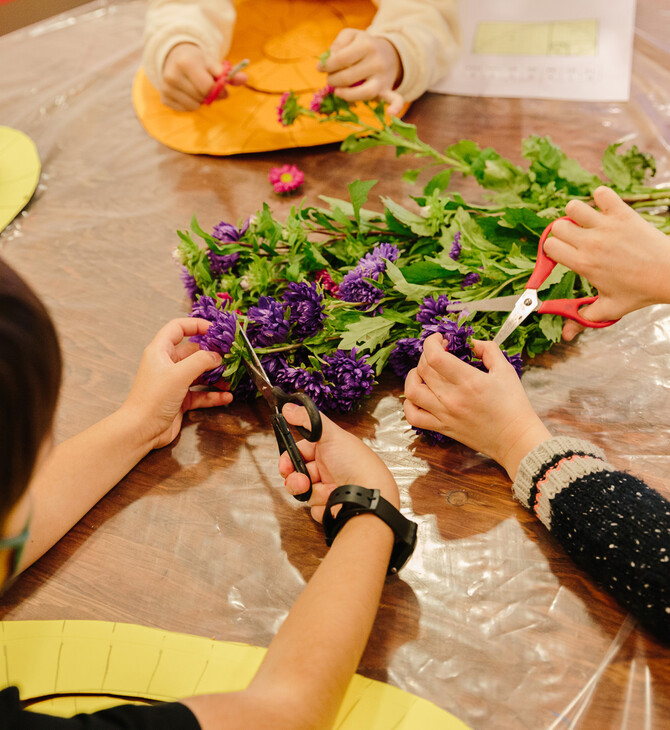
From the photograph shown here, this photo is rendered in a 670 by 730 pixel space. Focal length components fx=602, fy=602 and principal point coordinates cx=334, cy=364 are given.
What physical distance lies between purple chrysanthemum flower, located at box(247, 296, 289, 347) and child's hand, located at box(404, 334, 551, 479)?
171 millimetres

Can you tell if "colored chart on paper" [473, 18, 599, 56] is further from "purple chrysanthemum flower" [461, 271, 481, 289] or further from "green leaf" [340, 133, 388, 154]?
"purple chrysanthemum flower" [461, 271, 481, 289]

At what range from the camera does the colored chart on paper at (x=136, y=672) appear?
539 millimetres

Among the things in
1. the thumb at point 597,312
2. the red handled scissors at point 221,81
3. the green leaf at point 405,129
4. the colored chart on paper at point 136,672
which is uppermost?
the red handled scissors at point 221,81

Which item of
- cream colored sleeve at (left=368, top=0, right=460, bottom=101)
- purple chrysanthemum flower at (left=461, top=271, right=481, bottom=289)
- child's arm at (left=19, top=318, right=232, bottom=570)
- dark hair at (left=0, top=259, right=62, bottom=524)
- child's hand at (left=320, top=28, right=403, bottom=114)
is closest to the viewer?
dark hair at (left=0, top=259, right=62, bottom=524)

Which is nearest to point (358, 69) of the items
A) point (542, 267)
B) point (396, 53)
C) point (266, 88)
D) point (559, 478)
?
point (396, 53)

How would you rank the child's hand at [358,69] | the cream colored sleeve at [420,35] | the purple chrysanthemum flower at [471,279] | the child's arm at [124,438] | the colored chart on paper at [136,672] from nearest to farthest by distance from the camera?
the colored chart on paper at [136,672], the child's arm at [124,438], the purple chrysanthemum flower at [471,279], the child's hand at [358,69], the cream colored sleeve at [420,35]

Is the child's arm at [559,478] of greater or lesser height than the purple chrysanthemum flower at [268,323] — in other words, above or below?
below

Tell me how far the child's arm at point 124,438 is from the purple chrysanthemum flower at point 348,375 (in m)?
0.14

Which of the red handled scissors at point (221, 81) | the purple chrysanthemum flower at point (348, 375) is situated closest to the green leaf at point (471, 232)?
the purple chrysanthemum flower at point (348, 375)

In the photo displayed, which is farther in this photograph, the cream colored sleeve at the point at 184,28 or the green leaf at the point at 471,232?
the cream colored sleeve at the point at 184,28

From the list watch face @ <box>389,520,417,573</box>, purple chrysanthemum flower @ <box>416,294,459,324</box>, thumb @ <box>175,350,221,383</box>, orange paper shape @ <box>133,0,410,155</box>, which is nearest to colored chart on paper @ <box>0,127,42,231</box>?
orange paper shape @ <box>133,0,410,155</box>

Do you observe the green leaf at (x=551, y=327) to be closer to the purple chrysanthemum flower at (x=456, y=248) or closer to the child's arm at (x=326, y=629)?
the purple chrysanthemum flower at (x=456, y=248)

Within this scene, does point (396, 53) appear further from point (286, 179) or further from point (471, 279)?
point (471, 279)

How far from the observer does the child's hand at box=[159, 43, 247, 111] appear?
111 cm
